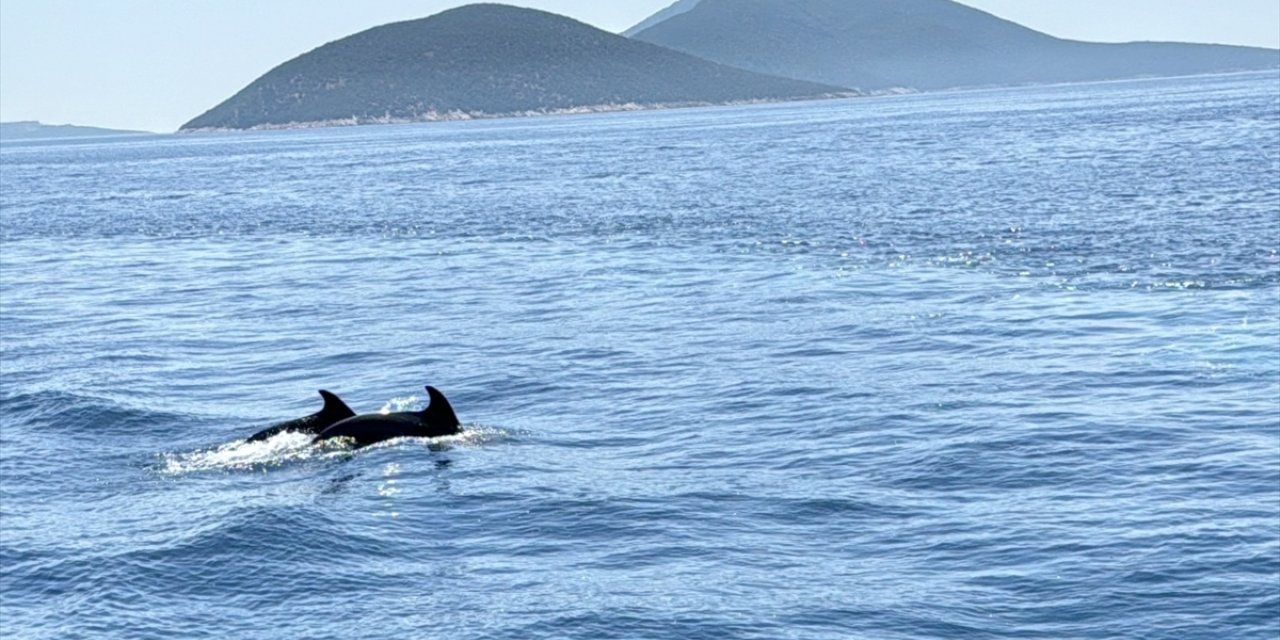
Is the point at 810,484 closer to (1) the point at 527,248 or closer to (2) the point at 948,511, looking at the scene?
(2) the point at 948,511

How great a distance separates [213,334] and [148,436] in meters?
13.1

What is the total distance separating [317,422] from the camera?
26422mm

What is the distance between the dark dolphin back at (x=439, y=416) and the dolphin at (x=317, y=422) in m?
1.15

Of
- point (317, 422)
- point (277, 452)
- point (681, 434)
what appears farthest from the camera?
point (317, 422)

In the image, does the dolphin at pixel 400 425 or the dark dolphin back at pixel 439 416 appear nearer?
the dolphin at pixel 400 425

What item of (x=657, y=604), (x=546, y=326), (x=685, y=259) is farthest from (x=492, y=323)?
(x=657, y=604)

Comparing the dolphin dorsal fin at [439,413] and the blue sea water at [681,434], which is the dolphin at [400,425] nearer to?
the dolphin dorsal fin at [439,413]

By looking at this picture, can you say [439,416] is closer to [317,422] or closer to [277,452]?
[317,422]

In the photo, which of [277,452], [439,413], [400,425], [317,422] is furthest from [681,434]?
[277,452]

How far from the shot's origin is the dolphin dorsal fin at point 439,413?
2634cm

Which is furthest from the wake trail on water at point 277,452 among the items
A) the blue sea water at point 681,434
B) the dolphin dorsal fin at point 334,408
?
the dolphin dorsal fin at point 334,408

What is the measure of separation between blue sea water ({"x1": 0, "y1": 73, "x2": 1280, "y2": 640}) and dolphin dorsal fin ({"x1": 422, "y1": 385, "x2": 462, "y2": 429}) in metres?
0.51

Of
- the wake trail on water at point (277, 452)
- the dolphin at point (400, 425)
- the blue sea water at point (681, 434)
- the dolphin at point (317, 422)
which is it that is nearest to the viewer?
the blue sea water at point (681, 434)

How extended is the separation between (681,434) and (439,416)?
12.4 ft
